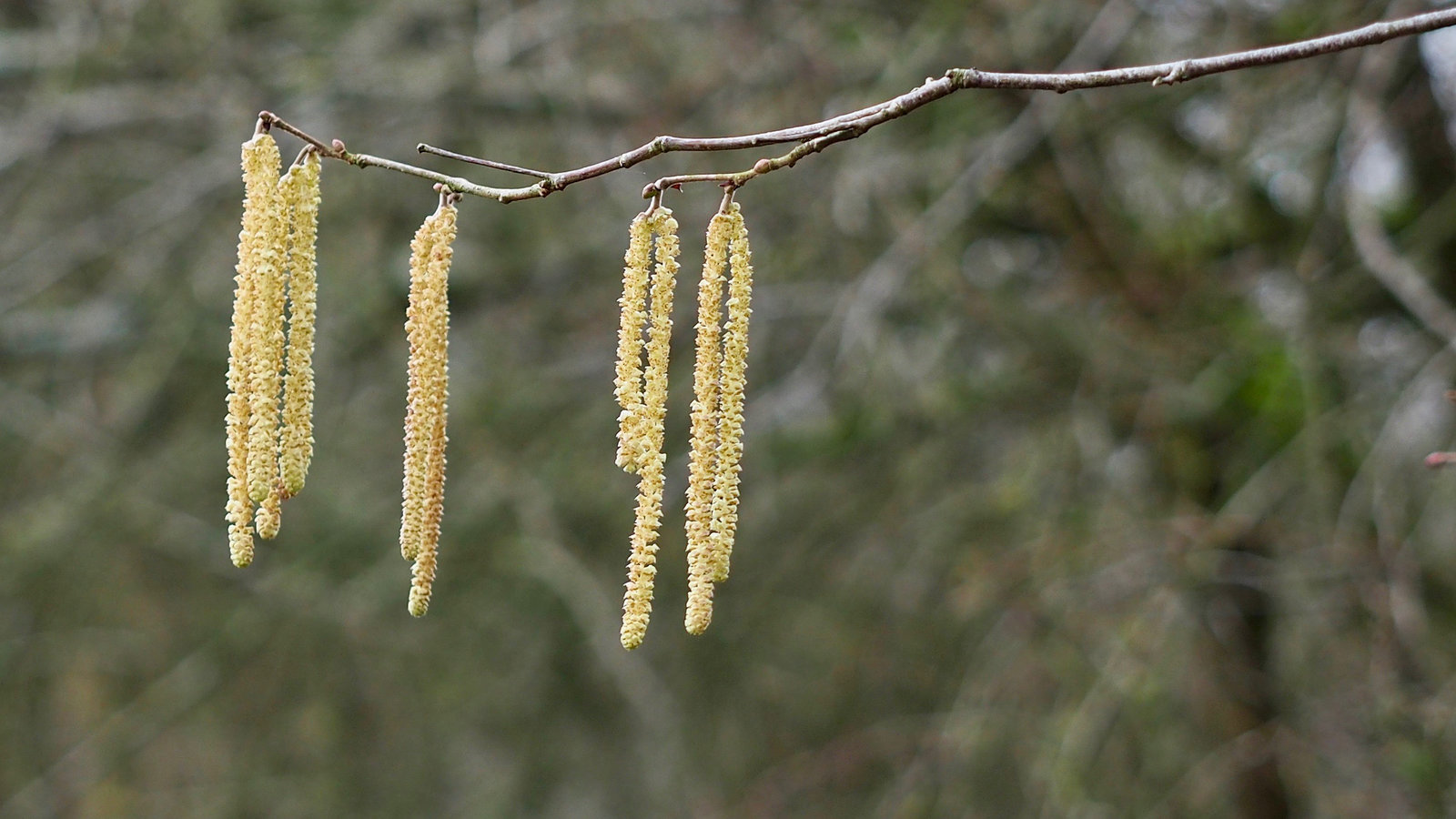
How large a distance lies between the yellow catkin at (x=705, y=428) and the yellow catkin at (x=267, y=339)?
0.36 m

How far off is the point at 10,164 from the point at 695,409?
3221mm

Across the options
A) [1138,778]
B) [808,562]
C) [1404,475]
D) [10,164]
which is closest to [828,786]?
[808,562]

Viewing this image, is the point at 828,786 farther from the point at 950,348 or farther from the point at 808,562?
the point at 950,348

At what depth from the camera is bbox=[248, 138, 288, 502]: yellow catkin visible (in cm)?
116

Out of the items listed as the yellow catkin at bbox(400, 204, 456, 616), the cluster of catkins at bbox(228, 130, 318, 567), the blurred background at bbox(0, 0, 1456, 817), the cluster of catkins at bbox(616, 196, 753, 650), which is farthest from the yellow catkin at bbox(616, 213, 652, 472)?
the blurred background at bbox(0, 0, 1456, 817)

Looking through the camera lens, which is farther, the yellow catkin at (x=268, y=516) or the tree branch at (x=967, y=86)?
the yellow catkin at (x=268, y=516)

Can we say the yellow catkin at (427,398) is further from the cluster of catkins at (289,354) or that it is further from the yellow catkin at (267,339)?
the yellow catkin at (267,339)

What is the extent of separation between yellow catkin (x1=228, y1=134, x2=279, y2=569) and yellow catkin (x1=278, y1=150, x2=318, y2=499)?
29mm

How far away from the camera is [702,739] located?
4934 mm

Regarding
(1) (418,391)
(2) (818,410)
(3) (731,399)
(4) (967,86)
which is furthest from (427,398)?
(2) (818,410)

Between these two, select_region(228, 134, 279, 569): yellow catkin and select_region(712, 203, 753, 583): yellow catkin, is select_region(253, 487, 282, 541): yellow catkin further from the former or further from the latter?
select_region(712, 203, 753, 583): yellow catkin

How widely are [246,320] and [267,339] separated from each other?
0.08ft

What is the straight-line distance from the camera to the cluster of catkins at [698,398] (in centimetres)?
113

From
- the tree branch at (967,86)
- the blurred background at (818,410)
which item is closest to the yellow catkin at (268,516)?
the tree branch at (967,86)
